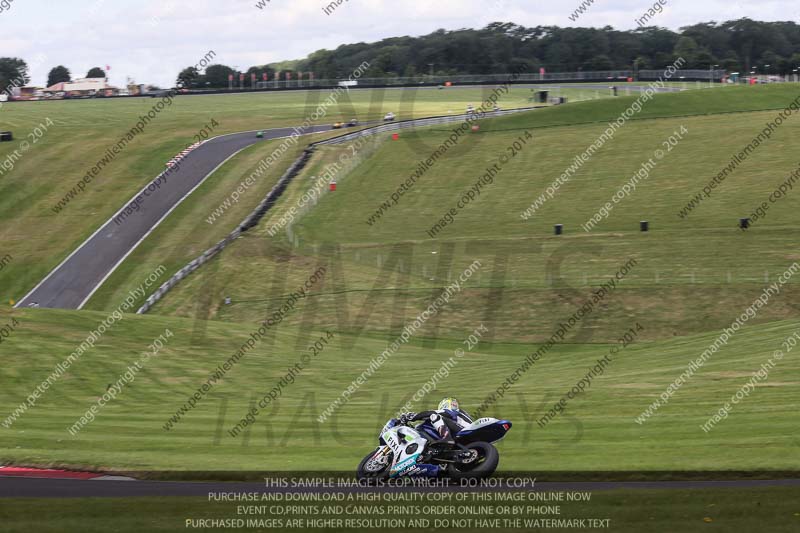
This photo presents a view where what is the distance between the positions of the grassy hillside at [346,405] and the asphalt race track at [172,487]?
0.67 meters

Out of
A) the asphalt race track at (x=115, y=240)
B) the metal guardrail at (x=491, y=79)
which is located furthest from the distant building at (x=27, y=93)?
the asphalt race track at (x=115, y=240)

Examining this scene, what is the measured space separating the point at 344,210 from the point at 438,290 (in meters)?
16.9

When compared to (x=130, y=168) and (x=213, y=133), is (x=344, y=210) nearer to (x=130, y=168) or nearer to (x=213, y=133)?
(x=130, y=168)

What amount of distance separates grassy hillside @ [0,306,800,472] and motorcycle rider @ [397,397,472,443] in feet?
3.59

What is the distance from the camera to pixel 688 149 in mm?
58406

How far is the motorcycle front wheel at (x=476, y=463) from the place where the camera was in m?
14.4

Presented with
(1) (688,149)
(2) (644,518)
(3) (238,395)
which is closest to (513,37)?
(1) (688,149)

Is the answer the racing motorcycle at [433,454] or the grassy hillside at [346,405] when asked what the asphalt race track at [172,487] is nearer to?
the racing motorcycle at [433,454]

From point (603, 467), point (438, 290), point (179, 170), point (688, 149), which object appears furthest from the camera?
point (179, 170)

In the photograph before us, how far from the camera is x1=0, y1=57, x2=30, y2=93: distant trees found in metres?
148

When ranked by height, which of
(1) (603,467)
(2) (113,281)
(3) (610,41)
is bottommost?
(2) (113,281)

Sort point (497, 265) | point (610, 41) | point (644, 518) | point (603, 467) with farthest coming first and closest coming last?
point (610, 41) → point (497, 265) → point (603, 467) → point (644, 518)

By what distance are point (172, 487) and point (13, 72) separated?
161 metres

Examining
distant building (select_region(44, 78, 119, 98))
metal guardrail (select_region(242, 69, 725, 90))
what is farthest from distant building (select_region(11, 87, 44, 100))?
metal guardrail (select_region(242, 69, 725, 90))
